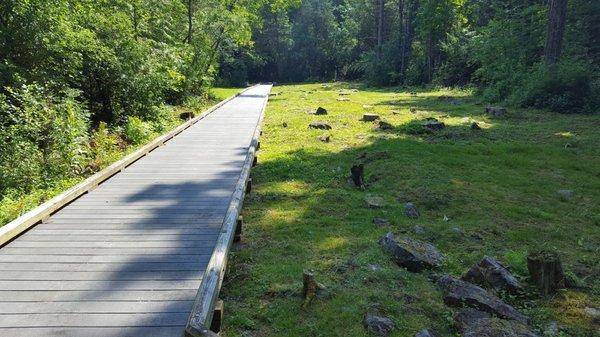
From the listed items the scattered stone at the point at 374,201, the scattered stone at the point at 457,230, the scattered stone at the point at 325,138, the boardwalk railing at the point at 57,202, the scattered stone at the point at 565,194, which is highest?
the boardwalk railing at the point at 57,202

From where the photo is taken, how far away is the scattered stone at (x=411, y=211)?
7922mm

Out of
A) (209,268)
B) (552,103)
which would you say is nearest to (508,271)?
(209,268)

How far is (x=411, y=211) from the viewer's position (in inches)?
315

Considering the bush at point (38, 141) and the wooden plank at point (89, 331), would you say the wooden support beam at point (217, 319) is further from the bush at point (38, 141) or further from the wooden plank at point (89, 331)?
the bush at point (38, 141)

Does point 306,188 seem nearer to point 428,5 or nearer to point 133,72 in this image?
point 133,72

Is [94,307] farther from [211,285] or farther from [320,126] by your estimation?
[320,126]

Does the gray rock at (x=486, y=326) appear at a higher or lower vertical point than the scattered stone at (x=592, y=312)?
higher

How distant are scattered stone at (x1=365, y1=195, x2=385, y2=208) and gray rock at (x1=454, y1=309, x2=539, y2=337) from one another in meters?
3.79

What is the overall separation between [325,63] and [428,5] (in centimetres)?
2688

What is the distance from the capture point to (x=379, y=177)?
34.1 feet

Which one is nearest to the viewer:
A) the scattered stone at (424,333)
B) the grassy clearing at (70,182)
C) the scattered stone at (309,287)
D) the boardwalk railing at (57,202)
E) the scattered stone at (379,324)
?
the scattered stone at (424,333)

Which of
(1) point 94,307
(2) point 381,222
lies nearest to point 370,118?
(2) point 381,222

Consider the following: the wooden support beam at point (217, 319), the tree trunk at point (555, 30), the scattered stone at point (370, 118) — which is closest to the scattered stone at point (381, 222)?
the wooden support beam at point (217, 319)

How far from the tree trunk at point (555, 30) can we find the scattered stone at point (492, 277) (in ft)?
63.7
